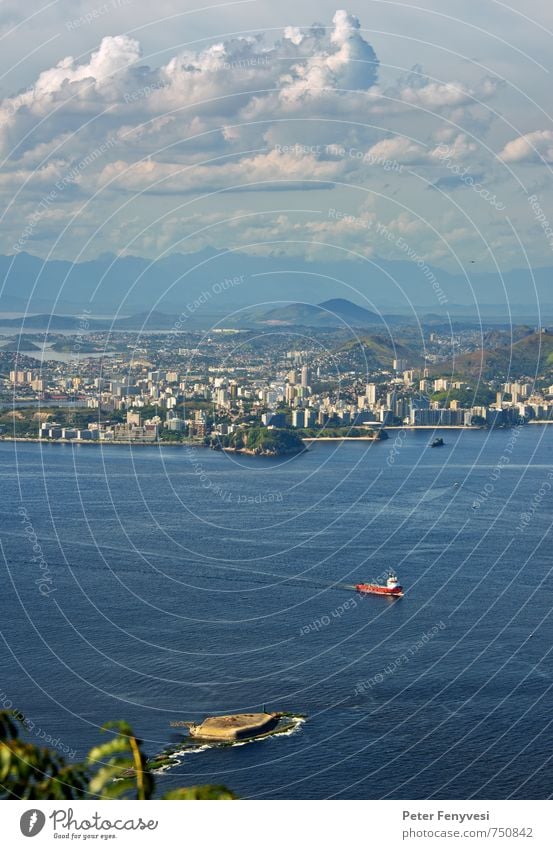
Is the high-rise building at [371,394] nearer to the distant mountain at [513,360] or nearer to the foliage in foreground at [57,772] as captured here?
the distant mountain at [513,360]

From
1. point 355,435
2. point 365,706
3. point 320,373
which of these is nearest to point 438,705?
point 365,706

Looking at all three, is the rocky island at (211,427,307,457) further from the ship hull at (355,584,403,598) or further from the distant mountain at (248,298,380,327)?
the distant mountain at (248,298,380,327)

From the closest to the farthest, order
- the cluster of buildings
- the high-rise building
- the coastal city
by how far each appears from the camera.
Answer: the cluster of buildings
the coastal city
the high-rise building

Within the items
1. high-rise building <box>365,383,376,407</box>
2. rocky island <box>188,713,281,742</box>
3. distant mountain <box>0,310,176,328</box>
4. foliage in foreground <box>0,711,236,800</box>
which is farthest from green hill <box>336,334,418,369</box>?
foliage in foreground <box>0,711,236,800</box>

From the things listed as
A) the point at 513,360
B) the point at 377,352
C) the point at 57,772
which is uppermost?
the point at 377,352

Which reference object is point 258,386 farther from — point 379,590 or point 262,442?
point 379,590

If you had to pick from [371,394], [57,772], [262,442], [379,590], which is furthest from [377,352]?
[57,772]
